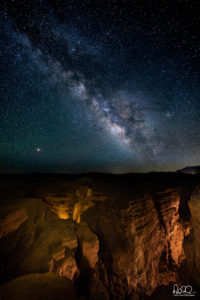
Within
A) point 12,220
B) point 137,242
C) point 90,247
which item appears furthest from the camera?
point 137,242

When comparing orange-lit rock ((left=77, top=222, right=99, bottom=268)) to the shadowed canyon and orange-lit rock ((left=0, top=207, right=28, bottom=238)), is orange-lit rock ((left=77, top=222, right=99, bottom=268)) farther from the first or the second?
orange-lit rock ((left=0, top=207, right=28, bottom=238))

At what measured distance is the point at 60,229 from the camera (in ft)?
28.1

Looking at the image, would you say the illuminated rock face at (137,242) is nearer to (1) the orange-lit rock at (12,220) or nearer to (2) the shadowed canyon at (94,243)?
(2) the shadowed canyon at (94,243)

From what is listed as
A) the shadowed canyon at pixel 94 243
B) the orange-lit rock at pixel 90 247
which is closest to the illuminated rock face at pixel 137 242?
the shadowed canyon at pixel 94 243

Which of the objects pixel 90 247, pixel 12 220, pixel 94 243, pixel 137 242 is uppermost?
pixel 12 220

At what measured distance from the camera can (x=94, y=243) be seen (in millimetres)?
7777

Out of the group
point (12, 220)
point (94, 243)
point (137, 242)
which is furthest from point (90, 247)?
point (12, 220)

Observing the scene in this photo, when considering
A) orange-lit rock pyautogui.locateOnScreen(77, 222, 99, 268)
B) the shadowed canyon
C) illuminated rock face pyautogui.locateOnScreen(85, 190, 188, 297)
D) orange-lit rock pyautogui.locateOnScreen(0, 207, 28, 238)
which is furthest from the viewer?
illuminated rock face pyautogui.locateOnScreen(85, 190, 188, 297)

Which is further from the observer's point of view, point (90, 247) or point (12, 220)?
point (90, 247)

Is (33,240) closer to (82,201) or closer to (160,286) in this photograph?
(82,201)

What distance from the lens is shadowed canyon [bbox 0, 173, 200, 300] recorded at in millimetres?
5629

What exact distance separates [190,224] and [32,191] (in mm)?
20268

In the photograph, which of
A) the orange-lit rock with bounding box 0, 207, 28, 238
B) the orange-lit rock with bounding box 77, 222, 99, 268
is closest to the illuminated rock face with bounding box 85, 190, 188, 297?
the orange-lit rock with bounding box 77, 222, 99, 268

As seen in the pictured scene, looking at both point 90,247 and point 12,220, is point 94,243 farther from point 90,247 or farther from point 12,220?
point 12,220
